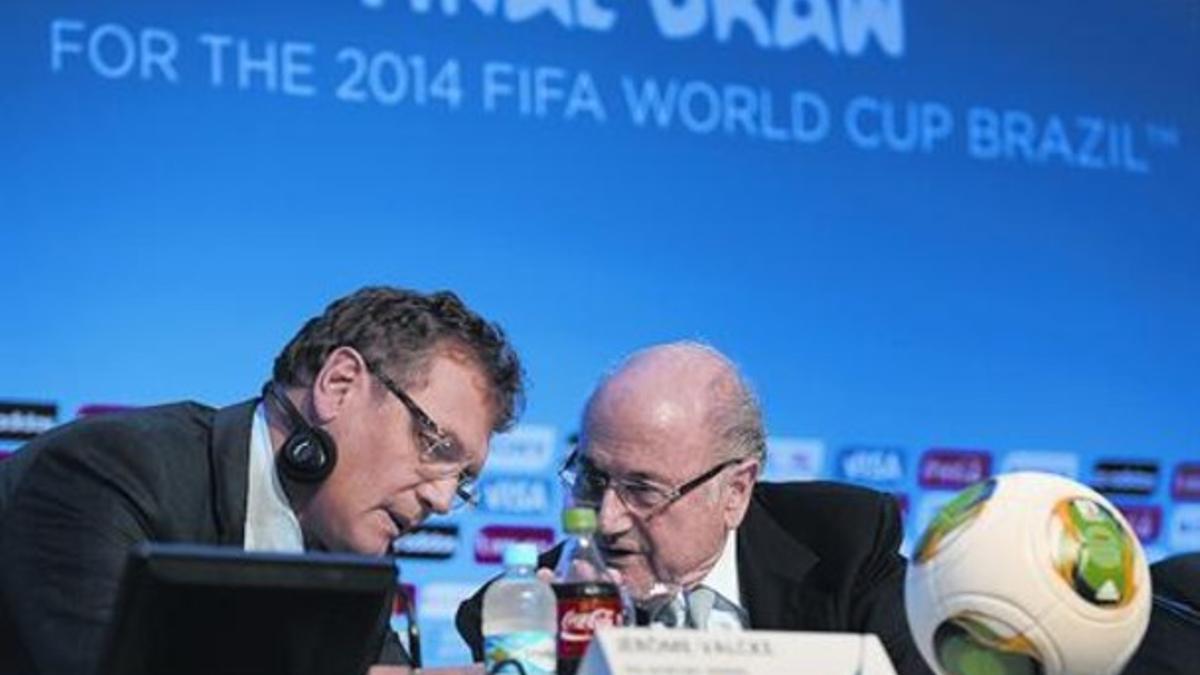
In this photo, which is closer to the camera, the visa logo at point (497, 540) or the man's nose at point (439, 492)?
the man's nose at point (439, 492)

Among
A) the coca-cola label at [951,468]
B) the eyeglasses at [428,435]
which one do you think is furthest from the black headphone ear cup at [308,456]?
the coca-cola label at [951,468]

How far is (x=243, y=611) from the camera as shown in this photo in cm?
179

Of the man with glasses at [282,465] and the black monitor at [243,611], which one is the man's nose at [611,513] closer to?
the man with glasses at [282,465]

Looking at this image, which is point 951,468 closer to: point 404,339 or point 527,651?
point 404,339

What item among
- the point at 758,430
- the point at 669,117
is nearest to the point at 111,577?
the point at 758,430

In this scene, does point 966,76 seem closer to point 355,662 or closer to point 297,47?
point 297,47

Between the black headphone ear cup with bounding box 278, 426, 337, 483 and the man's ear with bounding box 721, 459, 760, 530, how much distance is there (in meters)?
0.67

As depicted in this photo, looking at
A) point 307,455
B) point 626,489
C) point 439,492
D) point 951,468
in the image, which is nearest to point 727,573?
point 626,489

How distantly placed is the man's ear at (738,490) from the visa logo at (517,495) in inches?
43.5

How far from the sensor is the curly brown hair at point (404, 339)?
2889 millimetres

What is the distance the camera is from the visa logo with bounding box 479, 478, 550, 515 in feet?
14.1

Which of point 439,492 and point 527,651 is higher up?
point 439,492

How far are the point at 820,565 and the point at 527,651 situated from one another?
3.60 feet

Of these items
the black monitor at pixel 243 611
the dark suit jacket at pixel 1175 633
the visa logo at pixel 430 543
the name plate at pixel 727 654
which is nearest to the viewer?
the black monitor at pixel 243 611
